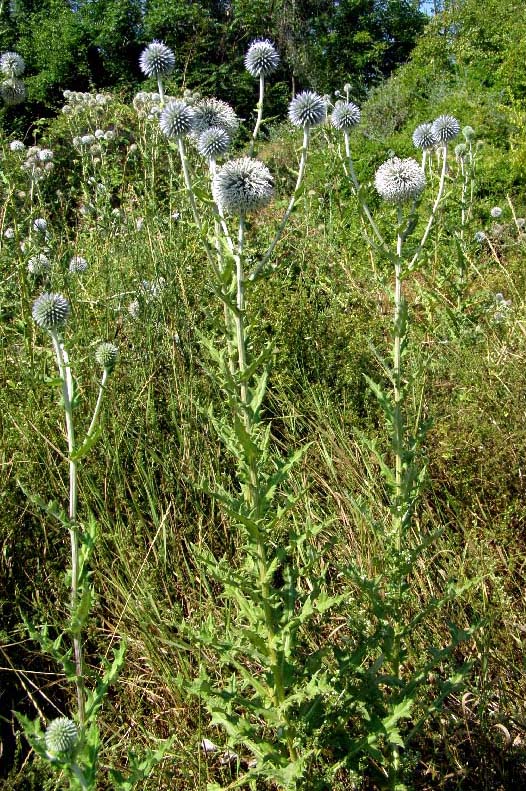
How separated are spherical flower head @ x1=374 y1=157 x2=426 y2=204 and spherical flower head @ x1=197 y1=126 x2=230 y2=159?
59 centimetres

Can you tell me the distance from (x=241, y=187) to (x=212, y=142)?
23 cm

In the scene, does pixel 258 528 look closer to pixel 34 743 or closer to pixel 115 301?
pixel 34 743

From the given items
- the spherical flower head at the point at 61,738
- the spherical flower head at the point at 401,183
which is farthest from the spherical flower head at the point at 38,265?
the spherical flower head at the point at 61,738

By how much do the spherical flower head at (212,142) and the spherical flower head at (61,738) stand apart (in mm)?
1688

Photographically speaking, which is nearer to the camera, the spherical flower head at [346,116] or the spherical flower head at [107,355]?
the spherical flower head at [107,355]

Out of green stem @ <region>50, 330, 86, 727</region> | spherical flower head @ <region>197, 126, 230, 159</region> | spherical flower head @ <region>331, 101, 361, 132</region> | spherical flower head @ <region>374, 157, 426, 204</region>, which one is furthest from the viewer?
spherical flower head @ <region>331, 101, 361, 132</region>

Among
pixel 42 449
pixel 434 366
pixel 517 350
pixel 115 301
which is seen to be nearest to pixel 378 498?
pixel 434 366

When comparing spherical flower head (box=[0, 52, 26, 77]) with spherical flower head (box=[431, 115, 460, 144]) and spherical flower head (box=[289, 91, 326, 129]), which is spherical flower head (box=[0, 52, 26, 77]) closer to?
spherical flower head (box=[289, 91, 326, 129])

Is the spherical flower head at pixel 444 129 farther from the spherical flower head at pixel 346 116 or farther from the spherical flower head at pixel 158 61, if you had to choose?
the spherical flower head at pixel 158 61

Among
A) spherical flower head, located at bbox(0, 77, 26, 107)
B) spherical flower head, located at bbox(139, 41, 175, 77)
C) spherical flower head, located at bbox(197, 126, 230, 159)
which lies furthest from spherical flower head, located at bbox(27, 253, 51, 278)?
spherical flower head, located at bbox(197, 126, 230, 159)

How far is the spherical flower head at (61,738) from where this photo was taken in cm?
143

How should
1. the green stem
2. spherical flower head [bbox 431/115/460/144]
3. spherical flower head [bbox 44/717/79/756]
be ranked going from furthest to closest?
spherical flower head [bbox 431/115/460/144] < the green stem < spherical flower head [bbox 44/717/79/756]

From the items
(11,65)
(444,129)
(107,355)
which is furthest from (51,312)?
(444,129)

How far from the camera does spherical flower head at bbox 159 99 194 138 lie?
90.8 inches
